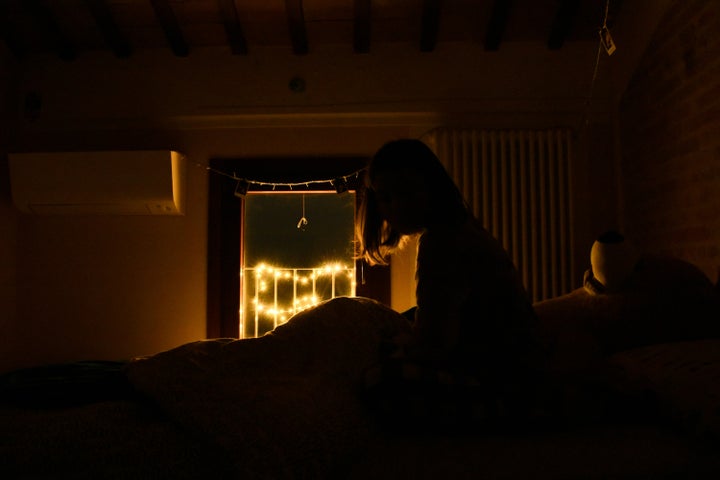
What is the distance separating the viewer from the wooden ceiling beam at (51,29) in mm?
2754

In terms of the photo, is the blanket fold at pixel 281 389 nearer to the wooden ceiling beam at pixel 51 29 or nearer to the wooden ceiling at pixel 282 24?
the wooden ceiling at pixel 282 24

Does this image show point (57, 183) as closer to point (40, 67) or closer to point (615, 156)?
point (40, 67)

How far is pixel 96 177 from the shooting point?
287 cm

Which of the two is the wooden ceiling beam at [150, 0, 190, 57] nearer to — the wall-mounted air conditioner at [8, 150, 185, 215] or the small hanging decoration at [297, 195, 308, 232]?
the wall-mounted air conditioner at [8, 150, 185, 215]

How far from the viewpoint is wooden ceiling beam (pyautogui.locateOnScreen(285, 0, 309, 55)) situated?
8.96ft

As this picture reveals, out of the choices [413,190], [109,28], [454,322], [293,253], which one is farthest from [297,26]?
[454,322]

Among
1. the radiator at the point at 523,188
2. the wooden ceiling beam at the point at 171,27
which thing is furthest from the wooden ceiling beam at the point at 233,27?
the radiator at the point at 523,188

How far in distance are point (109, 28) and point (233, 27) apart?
2.23 feet

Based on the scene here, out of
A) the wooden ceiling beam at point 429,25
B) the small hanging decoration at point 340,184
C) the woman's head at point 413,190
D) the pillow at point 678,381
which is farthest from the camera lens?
the small hanging decoration at point 340,184

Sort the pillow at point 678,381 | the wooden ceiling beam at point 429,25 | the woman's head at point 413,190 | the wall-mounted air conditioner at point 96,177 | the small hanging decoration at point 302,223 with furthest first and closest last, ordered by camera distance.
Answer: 1. the small hanging decoration at point 302,223
2. the wall-mounted air conditioner at point 96,177
3. the wooden ceiling beam at point 429,25
4. the woman's head at point 413,190
5. the pillow at point 678,381

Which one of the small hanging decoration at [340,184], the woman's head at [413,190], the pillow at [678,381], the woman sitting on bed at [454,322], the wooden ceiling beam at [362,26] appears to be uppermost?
the wooden ceiling beam at [362,26]

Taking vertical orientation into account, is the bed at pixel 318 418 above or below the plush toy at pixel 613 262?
below

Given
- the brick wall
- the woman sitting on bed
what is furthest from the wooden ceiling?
the woman sitting on bed

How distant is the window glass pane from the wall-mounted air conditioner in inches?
22.4
